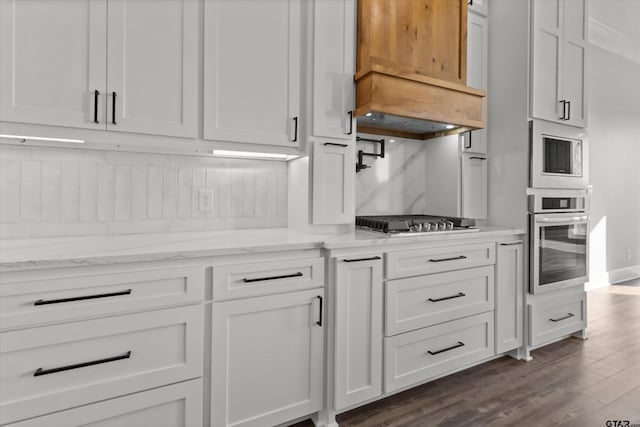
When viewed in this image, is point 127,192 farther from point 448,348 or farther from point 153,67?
point 448,348

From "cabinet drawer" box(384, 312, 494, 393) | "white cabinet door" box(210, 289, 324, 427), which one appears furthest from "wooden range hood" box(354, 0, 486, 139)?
"cabinet drawer" box(384, 312, 494, 393)

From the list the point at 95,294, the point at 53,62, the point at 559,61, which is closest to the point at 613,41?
the point at 559,61

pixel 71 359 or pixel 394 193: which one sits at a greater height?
pixel 394 193

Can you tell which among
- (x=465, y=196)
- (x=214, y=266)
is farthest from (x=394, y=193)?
(x=214, y=266)

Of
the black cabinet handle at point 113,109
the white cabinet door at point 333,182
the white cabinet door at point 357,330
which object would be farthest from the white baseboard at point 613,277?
the black cabinet handle at point 113,109

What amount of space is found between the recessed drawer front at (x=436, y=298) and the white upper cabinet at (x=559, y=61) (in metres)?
1.28

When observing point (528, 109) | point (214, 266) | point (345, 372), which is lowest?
point (345, 372)

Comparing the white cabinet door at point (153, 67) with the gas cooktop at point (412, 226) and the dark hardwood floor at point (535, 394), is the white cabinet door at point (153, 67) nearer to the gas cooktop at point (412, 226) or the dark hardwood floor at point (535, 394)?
the gas cooktop at point (412, 226)

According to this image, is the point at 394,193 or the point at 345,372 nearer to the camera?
the point at 345,372

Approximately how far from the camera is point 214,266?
1.43 metres

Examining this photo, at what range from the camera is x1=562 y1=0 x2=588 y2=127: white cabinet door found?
2623 millimetres

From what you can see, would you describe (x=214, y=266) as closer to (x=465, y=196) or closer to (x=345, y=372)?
(x=345, y=372)

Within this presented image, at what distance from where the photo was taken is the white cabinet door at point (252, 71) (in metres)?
1.66

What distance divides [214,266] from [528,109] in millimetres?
2318
